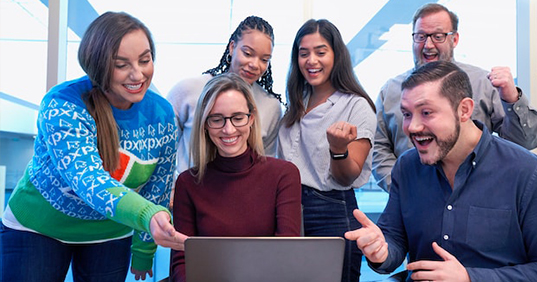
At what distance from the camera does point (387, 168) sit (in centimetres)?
223

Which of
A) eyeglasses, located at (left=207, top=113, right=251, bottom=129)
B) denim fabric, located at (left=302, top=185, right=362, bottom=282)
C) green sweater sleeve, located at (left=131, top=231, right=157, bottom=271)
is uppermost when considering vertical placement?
eyeglasses, located at (left=207, top=113, right=251, bottom=129)

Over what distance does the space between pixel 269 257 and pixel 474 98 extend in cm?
144

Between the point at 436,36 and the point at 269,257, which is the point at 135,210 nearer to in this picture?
the point at 269,257

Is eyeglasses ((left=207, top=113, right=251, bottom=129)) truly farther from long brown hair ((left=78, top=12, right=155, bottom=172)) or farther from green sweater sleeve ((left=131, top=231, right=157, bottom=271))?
green sweater sleeve ((left=131, top=231, right=157, bottom=271))

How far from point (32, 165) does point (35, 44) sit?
150 centimetres

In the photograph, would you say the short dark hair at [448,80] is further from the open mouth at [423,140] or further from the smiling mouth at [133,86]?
the smiling mouth at [133,86]

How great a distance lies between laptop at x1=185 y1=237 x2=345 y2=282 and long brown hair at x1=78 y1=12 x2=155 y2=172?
1.82 ft

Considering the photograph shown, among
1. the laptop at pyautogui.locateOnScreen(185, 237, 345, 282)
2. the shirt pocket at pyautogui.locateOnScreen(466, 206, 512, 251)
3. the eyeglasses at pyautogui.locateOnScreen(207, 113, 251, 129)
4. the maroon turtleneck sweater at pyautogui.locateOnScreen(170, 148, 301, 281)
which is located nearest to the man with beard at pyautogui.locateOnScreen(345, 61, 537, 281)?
the shirt pocket at pyautogui.locateOnScreen(466, 206, 512, 251)

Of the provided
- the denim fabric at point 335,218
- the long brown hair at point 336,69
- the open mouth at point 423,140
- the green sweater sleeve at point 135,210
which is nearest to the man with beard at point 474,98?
the long brown hair at point 336,69

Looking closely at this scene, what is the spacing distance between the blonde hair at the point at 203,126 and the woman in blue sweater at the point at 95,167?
84 millimetres

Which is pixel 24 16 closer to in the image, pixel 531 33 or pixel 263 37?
pixel 263 37

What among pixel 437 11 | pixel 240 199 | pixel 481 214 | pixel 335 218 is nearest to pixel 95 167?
pixel 240 199

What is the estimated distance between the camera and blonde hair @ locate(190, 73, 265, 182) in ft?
5.72

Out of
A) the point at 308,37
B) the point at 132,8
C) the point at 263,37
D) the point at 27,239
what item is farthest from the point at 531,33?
the point at 27,239
